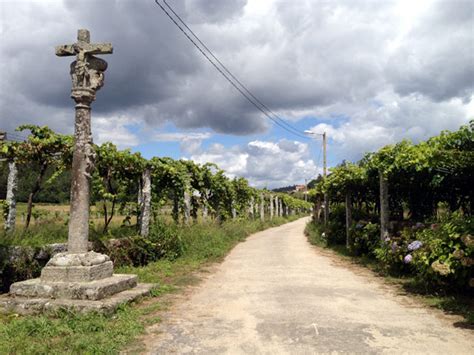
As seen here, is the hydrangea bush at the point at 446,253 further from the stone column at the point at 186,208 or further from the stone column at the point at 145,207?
the stone column at the point at 186,208


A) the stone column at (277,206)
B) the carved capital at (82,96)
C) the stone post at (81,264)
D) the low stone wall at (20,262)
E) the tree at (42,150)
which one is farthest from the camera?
the stone column at (277,206)

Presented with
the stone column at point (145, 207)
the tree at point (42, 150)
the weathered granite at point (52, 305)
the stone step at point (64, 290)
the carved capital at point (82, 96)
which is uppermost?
the carved capital at point (82, 96)

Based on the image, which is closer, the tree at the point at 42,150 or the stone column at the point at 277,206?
the tree at the point at 42,150

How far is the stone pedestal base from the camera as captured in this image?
5.54 meters

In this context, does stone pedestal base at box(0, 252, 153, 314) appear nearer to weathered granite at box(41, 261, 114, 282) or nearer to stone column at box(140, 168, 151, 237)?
weathered granite at box(41, 261, 114, 282)

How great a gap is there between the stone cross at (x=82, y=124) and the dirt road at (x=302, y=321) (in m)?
2.10

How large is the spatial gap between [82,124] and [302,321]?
15.6 feet

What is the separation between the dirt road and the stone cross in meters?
2.10

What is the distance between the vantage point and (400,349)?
13.8ft

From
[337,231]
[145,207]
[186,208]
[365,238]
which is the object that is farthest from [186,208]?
[365,238]

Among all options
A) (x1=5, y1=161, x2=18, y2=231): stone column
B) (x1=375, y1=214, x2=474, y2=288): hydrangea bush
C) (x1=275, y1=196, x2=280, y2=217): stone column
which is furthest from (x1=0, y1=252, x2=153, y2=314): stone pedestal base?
(x1=275, y1=196, x2=280, y2=217): stone column

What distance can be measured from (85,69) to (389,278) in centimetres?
739

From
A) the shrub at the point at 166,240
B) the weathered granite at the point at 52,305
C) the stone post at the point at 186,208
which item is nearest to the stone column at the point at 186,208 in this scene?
the stone post at the point at 186,208

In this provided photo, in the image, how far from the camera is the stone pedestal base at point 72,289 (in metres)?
5.54
